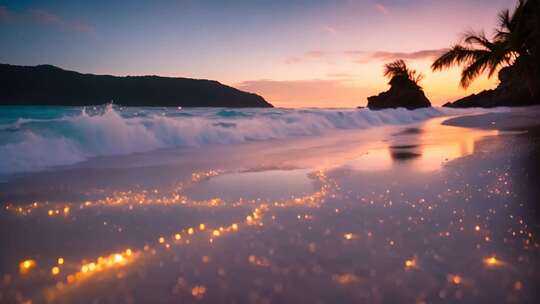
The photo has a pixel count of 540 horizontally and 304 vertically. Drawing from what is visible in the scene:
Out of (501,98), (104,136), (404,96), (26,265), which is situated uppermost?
(404,96)

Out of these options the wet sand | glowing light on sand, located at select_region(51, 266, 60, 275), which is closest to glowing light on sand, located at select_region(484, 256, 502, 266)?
the wet sand

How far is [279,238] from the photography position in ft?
7.14

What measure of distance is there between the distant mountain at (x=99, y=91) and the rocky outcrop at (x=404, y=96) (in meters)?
55.2

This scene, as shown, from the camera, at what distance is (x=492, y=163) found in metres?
4.55

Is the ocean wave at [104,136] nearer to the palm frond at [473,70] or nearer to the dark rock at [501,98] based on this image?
the palm frond at [473,70]

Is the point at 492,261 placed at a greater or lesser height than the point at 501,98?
lesser

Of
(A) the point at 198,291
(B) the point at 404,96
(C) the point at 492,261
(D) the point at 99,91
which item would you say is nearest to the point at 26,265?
(A) the point at 198,291

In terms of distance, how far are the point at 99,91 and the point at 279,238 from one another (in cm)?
8110

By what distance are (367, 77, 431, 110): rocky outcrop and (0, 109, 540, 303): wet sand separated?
31.0 m

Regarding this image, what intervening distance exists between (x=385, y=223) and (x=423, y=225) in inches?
9.0

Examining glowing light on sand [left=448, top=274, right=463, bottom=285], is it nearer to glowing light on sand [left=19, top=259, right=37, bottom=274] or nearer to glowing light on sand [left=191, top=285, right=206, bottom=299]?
glowing light on sand [left=191, top=285, right=206, bottom=299]

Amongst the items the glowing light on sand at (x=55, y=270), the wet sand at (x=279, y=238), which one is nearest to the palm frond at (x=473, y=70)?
the wet sand at (x=279, y=238)

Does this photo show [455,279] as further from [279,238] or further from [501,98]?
[501,98]

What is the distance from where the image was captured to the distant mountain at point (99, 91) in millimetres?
64688
